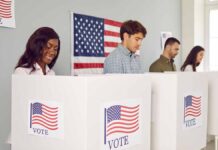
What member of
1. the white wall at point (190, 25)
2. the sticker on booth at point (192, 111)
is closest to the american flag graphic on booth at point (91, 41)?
the sticker on booth at point (192, 111)

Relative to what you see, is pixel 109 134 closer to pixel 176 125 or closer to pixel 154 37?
pixel 176 125

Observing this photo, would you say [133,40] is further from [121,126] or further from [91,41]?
[121,126]

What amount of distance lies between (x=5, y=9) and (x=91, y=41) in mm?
1012

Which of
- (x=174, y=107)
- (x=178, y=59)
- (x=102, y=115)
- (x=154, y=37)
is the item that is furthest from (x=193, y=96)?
(x=178, y=59)

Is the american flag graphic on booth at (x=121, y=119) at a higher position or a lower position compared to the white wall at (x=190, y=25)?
lower

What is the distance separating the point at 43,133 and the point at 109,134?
23cm

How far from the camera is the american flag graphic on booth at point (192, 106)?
131cm

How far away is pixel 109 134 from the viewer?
0.97 metres

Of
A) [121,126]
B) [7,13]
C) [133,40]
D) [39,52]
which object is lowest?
[121,126]

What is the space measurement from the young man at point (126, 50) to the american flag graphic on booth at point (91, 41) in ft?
2.50

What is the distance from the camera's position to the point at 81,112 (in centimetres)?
90

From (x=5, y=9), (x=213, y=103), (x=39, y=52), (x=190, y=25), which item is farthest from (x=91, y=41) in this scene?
(x=190, y=25)

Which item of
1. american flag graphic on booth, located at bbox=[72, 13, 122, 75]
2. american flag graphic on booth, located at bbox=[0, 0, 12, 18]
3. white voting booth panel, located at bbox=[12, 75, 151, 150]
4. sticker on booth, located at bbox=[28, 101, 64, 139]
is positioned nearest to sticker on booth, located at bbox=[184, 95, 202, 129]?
white voting booth panel, located at bbox=[12, 75, 151, 150]

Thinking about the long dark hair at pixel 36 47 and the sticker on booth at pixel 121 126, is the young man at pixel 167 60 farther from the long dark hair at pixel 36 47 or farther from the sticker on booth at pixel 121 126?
the sticker on booth at pixel 121 126
